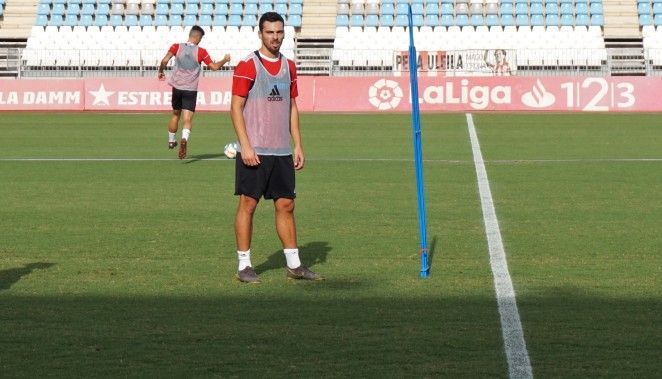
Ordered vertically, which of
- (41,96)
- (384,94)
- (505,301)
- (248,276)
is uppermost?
(41,96)

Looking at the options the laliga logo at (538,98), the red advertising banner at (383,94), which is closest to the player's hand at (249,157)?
the red advertising banner at (383,94)

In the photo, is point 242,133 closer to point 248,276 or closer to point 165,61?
point 248,276

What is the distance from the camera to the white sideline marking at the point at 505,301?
6.29 m

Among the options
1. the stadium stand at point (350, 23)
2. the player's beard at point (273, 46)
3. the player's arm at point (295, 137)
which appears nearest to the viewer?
Result: the player's beard at point (273, 46)

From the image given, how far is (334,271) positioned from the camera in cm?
935

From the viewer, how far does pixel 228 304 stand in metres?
8.02

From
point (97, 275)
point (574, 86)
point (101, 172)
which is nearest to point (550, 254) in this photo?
point (97, 275)

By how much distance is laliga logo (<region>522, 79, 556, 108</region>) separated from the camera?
113 ft

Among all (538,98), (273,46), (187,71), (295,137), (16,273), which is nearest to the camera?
(273,46)

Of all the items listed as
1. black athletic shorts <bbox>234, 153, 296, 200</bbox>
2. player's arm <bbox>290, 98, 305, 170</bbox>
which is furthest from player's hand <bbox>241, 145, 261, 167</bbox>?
player's arm <bbox>290, 98, 305, 170</bbox>

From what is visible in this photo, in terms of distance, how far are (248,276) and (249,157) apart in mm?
805

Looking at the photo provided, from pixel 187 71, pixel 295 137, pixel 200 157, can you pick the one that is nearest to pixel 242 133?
pixel 295 137

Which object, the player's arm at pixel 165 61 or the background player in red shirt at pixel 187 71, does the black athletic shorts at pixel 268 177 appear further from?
the player's arm at pixel 165 61

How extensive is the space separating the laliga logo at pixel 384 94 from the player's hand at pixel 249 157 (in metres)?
26.1
